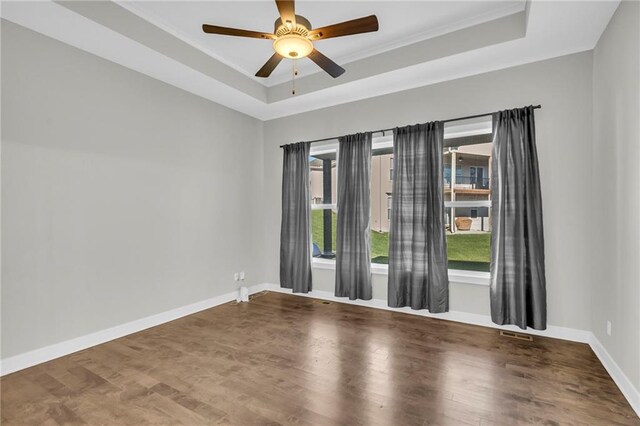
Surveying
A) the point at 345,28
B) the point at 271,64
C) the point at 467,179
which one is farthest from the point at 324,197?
the point at 345,28

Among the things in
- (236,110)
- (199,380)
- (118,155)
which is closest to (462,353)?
(199,380)

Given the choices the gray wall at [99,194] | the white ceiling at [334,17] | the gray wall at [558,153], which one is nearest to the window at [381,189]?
the gray wall at [558,153]

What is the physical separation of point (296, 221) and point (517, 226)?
111 inches

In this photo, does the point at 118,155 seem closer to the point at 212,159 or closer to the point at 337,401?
the point at 212,159

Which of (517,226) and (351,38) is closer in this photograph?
(517,226)

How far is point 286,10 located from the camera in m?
2.06

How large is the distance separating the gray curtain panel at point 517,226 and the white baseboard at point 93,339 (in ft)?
11.8

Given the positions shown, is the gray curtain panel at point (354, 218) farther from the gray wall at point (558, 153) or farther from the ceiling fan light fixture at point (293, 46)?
the ceiling fan light fixture at point (293, 46)

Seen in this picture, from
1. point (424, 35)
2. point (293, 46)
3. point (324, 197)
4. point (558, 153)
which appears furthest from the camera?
point (324, 197)

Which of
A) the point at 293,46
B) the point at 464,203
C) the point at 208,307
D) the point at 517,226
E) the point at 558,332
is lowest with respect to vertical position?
the point at 208,307

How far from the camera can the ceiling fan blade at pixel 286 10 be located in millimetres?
1988

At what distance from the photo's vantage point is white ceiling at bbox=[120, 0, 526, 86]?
278cm

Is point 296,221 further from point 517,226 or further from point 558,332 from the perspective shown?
point 558,332

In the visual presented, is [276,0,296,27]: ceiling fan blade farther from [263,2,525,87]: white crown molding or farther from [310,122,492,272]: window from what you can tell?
[310,122,492,272]: window
